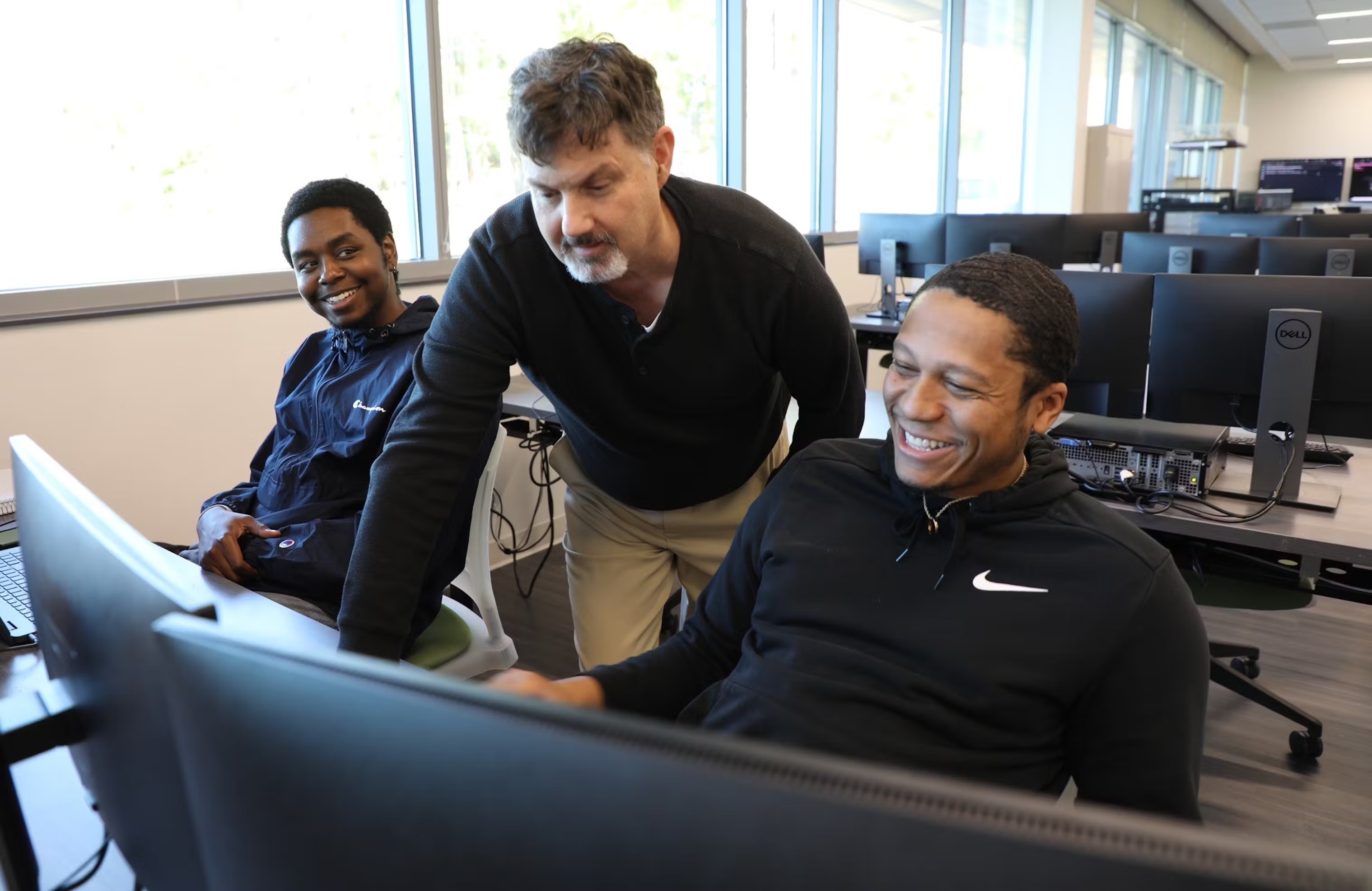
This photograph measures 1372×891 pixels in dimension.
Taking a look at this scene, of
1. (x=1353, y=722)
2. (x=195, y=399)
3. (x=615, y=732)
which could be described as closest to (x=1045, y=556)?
(x=615, y=732)

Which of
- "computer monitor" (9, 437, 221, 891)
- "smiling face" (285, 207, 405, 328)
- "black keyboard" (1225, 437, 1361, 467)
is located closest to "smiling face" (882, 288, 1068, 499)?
"computer monitor" (9, 437, 221, 891)

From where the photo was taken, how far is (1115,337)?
86.0 inches

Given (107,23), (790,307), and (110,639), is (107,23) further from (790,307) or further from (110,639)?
(110,639)

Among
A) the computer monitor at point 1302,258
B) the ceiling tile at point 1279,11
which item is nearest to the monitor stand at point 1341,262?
the computer monitor at point 1302,258

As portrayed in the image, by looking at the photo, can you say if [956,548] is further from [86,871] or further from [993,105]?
[993,105]

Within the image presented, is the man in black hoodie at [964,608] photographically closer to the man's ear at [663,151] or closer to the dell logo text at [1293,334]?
the man's ear at [663,151]

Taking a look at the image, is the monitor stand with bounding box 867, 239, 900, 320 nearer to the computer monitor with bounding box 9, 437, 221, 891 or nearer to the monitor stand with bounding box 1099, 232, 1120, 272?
the monitor stand with bounding box 1099, 232, 1120, 272

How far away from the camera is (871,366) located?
5.79 m

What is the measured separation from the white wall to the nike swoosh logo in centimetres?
1789

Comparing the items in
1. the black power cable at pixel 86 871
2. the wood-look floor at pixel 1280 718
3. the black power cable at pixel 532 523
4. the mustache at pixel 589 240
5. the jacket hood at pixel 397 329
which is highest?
the mustache at pixel 589 240

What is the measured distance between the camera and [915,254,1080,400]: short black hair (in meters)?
1.15

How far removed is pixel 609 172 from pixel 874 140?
5.50m

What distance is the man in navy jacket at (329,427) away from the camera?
1.57 m

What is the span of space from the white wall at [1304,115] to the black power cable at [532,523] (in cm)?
1635
